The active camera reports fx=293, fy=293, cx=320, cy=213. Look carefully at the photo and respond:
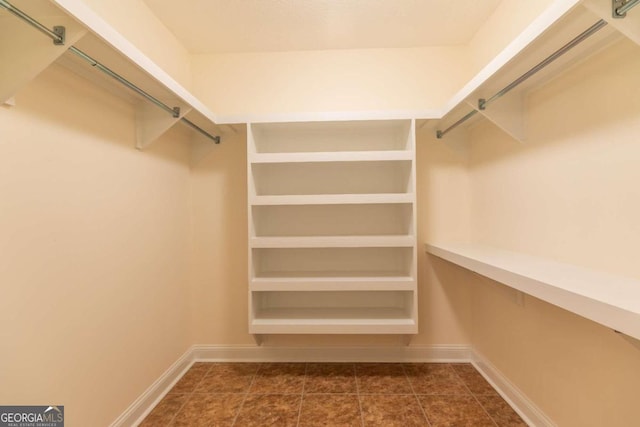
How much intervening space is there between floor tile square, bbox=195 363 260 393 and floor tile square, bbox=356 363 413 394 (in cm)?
78

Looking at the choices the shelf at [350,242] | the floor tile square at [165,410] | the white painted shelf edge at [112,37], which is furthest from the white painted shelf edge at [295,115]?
the floor tile square at [165,410]

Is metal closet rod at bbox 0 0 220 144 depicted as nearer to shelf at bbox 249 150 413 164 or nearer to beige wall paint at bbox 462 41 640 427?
shelf at bbox 249 150 413 164

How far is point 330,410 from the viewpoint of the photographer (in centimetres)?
172

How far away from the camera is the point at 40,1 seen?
0.86 m

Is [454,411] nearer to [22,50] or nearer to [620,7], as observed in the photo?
[620,7]

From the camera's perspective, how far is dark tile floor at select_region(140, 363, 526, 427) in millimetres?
1648

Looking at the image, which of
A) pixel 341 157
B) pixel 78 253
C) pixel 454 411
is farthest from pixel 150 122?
pixel 454 411

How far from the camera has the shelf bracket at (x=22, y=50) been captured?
97 cm

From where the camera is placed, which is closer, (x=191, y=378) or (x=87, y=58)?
(x=87, y=58)

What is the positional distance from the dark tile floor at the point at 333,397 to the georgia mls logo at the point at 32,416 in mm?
613

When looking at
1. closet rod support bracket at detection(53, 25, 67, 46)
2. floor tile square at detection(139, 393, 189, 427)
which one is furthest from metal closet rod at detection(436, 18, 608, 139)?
floor tile square at detection(139, 393, 189, 427)

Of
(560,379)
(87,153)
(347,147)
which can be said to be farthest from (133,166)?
(560,379)

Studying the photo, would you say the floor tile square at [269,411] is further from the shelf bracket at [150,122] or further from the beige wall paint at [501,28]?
the beige wall paint at [501,28]

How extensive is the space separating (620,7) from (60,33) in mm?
1728
